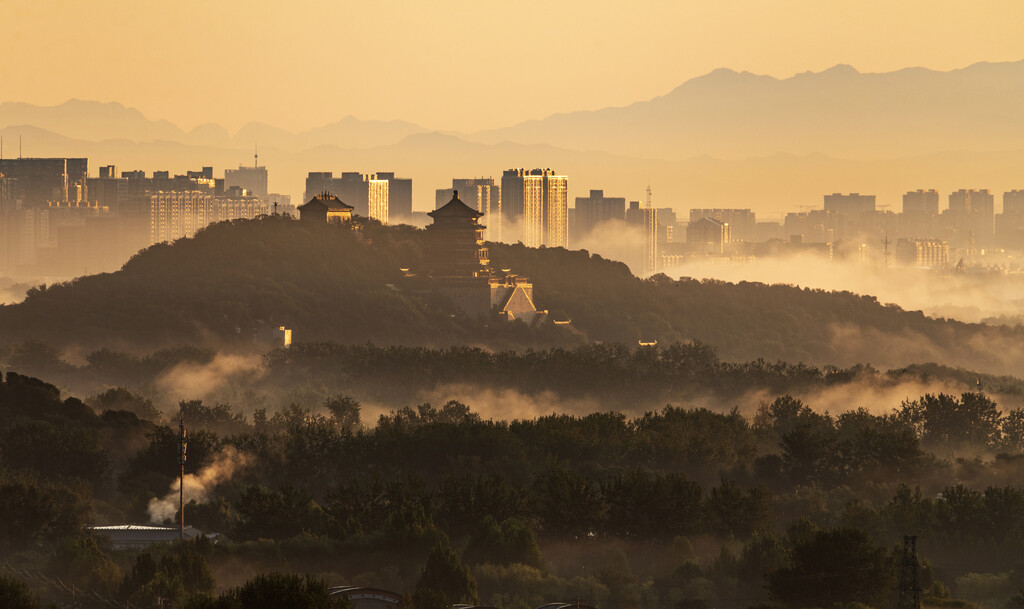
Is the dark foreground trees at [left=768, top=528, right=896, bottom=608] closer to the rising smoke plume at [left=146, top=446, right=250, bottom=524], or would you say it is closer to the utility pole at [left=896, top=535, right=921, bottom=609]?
the utility pole at [left=896, top=535, right=921, bottom=609]

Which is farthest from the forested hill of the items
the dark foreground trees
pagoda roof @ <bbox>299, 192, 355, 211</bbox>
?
the dark foreground trees

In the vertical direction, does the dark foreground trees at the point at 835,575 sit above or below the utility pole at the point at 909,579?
below

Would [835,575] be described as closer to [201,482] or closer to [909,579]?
[909,579]

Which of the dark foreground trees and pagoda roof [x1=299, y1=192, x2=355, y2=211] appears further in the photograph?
pagoda roof [x1=299, y1=192, x2=355, y2=211]

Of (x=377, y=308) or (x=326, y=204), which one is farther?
(x=326, y=204)

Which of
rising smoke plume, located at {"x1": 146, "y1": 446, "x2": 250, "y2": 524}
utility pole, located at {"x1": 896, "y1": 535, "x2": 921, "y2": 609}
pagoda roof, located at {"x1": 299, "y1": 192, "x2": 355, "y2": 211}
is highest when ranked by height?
pagoda roof, located at {"x1": 299, "y1": 192, "x2": 355, "y2": 211}

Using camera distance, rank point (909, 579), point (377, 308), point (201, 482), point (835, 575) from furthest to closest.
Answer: point (377, 308), point (201, 482), point (835, 575), point (909, 579)

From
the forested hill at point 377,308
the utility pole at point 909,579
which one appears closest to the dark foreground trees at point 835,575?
the utility pole at point 909,579

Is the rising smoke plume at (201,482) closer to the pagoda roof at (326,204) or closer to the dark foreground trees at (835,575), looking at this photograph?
the dark foreground trees at (835,575)

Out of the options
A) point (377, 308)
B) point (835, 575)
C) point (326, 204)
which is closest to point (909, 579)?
point (835, 575)
